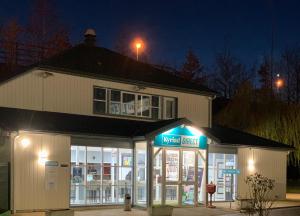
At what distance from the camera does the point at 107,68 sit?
27.0 meters

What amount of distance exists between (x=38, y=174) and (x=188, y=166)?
7.06 meters

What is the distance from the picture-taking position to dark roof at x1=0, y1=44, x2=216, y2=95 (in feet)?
81.4

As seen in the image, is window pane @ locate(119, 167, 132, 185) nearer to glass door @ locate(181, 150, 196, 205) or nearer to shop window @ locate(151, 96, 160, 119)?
glass door @ locate(181, 150, 196, 205)

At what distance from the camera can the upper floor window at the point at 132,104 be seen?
84.2 ft

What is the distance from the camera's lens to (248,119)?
3744 centimetres

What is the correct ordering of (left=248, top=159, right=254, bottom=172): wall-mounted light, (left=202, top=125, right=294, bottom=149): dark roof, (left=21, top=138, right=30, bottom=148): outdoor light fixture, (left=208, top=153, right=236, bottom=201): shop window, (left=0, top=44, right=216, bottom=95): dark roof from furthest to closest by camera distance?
(left=248, top=159, right=254, bottom=172): wall-mounted light → (left=202, top=125, right=294, bottom=149): dark roof → (left=208, top=153, right=236, bottom=201): shop window → (left=0, top=44, right=216, bottom=95): dark roof → (left=21, top=138, right=30, bottom=148): outdoor light fixture

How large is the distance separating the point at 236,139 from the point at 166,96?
14.5ft

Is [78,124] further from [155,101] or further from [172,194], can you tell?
[155,101]

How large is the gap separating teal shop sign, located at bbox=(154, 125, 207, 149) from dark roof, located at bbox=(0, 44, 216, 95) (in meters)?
3.73

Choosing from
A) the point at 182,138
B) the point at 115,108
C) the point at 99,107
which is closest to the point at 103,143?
the point at 99,107

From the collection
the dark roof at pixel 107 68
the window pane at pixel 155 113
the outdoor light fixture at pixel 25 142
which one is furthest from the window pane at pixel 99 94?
the outdoor light fixture at pixel 25 142

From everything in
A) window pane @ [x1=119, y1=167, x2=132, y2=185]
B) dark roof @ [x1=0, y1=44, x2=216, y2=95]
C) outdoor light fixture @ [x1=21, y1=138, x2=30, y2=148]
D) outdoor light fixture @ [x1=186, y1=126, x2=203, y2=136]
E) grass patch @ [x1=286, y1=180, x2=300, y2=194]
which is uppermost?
dark roof @ [x1=0, y1=44, x2=216, y2=95]

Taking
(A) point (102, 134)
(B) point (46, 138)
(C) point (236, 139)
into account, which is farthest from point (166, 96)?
(B) point (46, 138)

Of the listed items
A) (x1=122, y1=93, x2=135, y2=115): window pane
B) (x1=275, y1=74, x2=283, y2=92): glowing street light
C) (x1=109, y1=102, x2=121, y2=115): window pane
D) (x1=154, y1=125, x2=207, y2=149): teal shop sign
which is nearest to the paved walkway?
(x1=154, y1=125, x2=207, y2=149): teal shop sign
